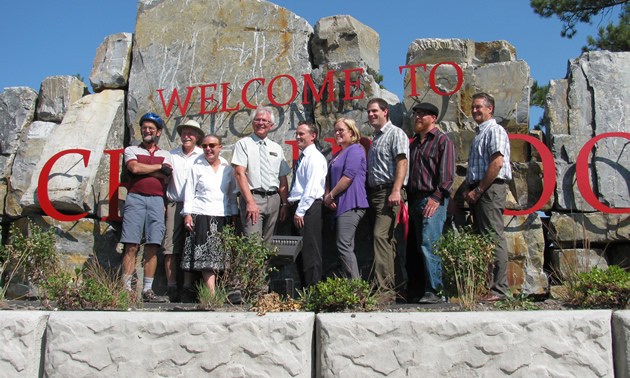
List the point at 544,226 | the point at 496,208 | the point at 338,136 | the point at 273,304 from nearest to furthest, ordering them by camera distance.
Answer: the point at 273,304 → the point at 496,208 → the point at 338,136 → the point at 544,226

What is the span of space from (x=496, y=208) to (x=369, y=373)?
210 cm

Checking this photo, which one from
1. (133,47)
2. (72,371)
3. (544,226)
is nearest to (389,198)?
(544,226)

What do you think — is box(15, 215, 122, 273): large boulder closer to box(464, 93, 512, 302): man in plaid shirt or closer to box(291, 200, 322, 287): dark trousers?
box(291, 200, 322, 287): dark trousers

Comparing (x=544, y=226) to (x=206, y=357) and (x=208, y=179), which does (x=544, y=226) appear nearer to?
(x=208, y=179)

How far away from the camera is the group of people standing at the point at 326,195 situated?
4.62 meters

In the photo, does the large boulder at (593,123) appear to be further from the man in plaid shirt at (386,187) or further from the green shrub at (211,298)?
the green shrub at (211,298)

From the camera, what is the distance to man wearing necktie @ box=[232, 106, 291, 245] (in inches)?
192

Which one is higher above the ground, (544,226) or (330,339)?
(544,226)

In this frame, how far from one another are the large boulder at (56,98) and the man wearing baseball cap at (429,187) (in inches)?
169

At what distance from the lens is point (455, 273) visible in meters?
3.83

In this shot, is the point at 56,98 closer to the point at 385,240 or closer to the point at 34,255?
the point at 34,255

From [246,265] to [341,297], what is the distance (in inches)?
32.5

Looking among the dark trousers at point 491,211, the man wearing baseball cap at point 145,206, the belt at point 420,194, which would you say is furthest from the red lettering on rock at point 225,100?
the dark trousers at point 491,211

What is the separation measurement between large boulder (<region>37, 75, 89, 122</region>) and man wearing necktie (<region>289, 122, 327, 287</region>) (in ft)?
11.1
